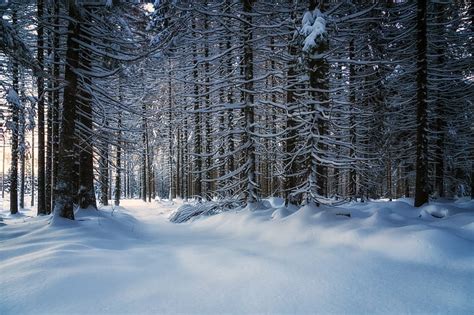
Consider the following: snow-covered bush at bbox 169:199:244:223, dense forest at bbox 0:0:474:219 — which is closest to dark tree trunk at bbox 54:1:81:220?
dense forest at bbox 0:0:474:219

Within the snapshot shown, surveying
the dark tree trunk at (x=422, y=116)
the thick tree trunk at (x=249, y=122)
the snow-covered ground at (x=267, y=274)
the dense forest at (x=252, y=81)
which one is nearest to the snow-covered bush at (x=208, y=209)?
the dense forest at (x=252, y=81)

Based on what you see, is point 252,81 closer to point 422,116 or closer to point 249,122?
point 249,122

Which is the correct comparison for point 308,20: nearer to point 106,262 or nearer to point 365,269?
point 365,269

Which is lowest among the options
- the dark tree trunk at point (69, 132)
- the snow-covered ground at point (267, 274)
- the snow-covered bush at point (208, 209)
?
the snow-covered bush at point (208, 209)

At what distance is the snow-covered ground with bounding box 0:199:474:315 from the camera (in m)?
3.09

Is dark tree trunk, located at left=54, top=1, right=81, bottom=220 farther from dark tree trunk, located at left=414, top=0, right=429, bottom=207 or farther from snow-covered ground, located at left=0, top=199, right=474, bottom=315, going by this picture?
dark tree trunk, located at left=414, top=0, right=429, bottom=207

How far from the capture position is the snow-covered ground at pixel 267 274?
309cm

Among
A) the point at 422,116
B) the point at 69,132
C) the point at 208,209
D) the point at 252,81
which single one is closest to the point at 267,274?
the point at 69,132

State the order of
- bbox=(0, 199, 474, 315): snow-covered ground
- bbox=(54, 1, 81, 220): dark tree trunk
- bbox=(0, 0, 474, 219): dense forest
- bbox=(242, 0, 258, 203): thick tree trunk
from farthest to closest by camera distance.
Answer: bbox=(242, 0, 258, 203): thick tree trunk → bbox=(54, 1, 81, 220): dark tree trunk → bbox=(0, 0, 474, 219): dense forest → bbox=(0, 199, 474, 315): snow-covered ground

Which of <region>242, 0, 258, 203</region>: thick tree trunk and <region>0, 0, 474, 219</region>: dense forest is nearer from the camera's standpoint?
<region>0, 0, 474, 219</region>: dense forest

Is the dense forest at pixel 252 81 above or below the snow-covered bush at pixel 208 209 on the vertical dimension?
above

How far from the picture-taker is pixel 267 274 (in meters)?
3.95

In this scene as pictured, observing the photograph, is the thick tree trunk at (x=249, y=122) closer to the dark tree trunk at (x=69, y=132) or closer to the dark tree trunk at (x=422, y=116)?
the dark tree trunk at (x=69, y=132)

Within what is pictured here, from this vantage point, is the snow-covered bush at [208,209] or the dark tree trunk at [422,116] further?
the snow-covered bush at [208,209]
